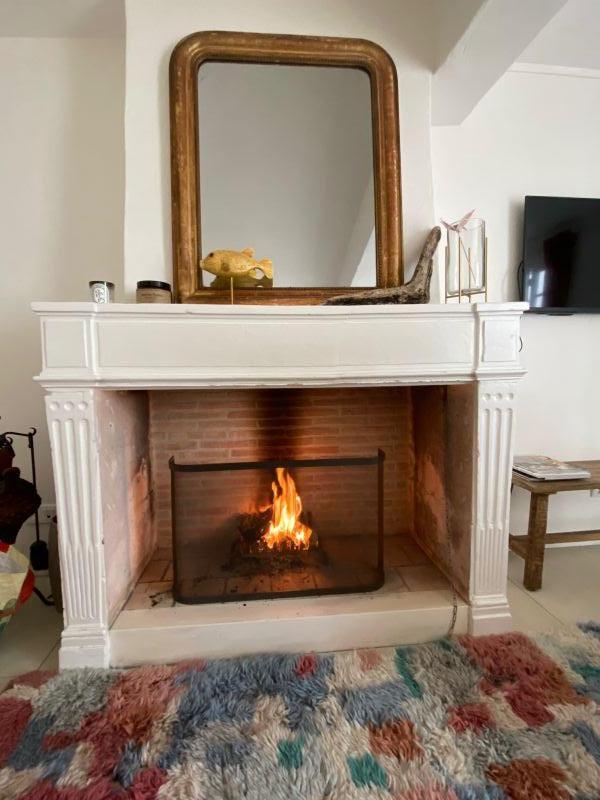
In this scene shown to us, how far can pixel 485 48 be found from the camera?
1.48 meters

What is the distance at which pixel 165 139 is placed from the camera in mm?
1519

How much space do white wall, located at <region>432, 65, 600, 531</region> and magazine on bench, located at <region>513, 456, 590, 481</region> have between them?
0.16 metres

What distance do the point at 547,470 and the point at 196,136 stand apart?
80.0 inches

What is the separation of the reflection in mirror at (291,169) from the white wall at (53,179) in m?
0.54

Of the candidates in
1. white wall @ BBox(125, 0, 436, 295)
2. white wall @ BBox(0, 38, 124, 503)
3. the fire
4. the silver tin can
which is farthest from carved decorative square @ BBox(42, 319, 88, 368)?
the fire

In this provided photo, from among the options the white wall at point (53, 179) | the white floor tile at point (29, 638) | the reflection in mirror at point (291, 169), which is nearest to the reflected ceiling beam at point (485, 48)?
the reflection in mirror at point (291, 169)

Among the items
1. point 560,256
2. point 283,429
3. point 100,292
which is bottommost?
point 283,429

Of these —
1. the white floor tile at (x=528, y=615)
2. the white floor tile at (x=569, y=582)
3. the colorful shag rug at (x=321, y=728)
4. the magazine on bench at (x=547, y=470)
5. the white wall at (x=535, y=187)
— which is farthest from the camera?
the white wall at (x=535, y=187)

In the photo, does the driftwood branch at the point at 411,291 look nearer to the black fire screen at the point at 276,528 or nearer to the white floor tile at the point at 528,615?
the black fire screen at the point at 276,528

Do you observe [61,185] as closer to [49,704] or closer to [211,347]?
[211,347]

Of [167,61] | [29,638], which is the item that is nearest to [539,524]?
[29,638]

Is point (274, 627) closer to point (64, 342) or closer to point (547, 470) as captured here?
point (64, 342)

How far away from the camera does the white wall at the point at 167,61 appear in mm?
1502

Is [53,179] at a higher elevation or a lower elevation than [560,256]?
higher
